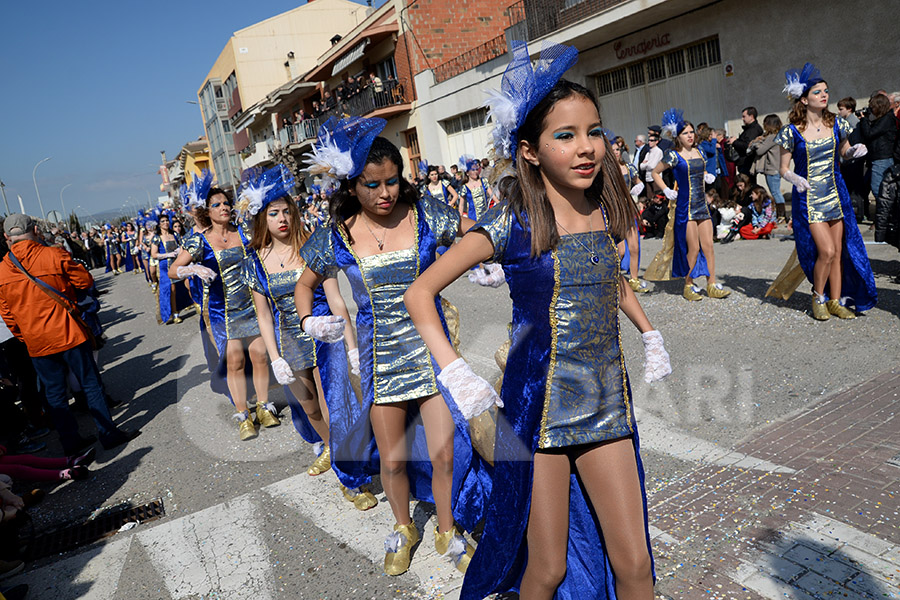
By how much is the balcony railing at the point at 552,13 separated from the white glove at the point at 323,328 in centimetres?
1396

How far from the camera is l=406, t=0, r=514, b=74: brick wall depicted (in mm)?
24625

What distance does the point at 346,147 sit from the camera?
3.14m

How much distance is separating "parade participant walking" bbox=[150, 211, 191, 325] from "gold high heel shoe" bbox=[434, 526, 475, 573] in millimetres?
10308

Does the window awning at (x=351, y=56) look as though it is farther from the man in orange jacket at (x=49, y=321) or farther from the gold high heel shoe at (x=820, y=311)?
the gold high heel shoe at (x=820, y=311)

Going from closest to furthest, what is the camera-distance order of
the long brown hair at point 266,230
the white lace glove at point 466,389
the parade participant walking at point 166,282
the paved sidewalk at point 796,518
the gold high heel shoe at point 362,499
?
the white lace glove at point 466,389
the paved sidewalk at point 796,518
the gold high heel shoe at point 362,499
the long brown hair at point 266,230
the parade participant walking at point 166,282

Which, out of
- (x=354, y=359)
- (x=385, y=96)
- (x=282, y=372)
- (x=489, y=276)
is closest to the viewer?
(x=489, y=276)

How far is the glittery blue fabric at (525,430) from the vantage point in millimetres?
2141

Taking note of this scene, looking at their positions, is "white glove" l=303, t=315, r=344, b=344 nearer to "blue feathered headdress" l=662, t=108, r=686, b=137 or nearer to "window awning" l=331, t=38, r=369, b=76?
"blue feathered headdress" l=662, t=108, r=686, b=137

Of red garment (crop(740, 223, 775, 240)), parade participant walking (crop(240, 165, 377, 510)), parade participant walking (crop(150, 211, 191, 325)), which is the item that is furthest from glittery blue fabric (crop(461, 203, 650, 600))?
parade participant walking (crop(150, 211, 191, 325))

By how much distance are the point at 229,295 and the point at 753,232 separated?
8.59 meters

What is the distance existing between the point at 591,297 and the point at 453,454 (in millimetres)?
1328

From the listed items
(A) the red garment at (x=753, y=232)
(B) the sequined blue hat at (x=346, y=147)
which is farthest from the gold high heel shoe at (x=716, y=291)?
(B) the sequined blue hat at (x=346, y=147)

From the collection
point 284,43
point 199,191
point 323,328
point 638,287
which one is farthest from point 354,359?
point 284,43

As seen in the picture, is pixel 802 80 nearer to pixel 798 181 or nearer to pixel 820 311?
pixel 798 181
